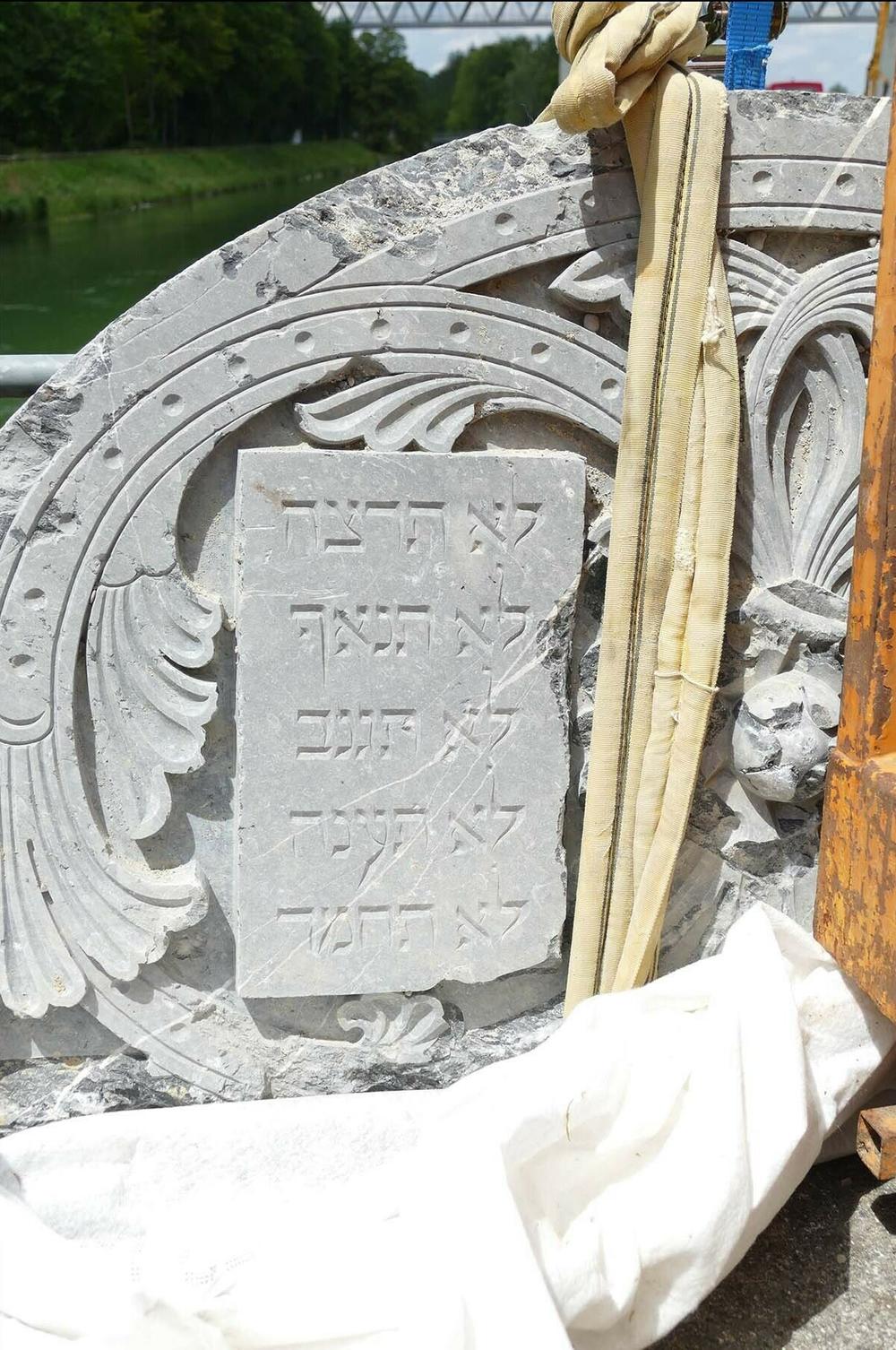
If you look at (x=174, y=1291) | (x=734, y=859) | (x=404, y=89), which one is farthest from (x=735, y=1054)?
(x=404, y=89)

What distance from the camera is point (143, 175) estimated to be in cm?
2177

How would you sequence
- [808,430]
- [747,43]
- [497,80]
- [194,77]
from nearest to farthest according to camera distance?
1. [808,430]
2. [747,43]
3. [194,77]
4. [497,80]

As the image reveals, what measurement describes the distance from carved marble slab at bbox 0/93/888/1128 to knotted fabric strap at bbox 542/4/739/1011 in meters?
0.07

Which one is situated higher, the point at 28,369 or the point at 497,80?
the point at 497,80

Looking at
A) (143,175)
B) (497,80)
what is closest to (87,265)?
(143,175)

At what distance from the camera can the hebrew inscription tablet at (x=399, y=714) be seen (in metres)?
1.75

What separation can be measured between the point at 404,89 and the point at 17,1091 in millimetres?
43986

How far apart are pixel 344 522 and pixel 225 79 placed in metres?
31.5

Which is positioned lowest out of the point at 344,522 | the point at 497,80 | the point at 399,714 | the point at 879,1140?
the point at 879,1140

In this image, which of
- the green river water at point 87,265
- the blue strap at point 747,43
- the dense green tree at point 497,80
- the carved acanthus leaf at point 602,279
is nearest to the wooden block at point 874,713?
the carved acanthus leaf at point 602,279

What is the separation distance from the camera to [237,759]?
1814 mm

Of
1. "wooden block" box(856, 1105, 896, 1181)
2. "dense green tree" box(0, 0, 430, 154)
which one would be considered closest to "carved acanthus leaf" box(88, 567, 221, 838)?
"wooden block" box(856, 1105, 896, 1181)

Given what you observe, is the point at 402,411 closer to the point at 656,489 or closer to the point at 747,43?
the point at 656,489

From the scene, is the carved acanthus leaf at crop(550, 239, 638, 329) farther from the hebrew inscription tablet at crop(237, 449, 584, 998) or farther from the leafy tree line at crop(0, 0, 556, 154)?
the leafy tree line at crop(0, 0, 556, 154)
